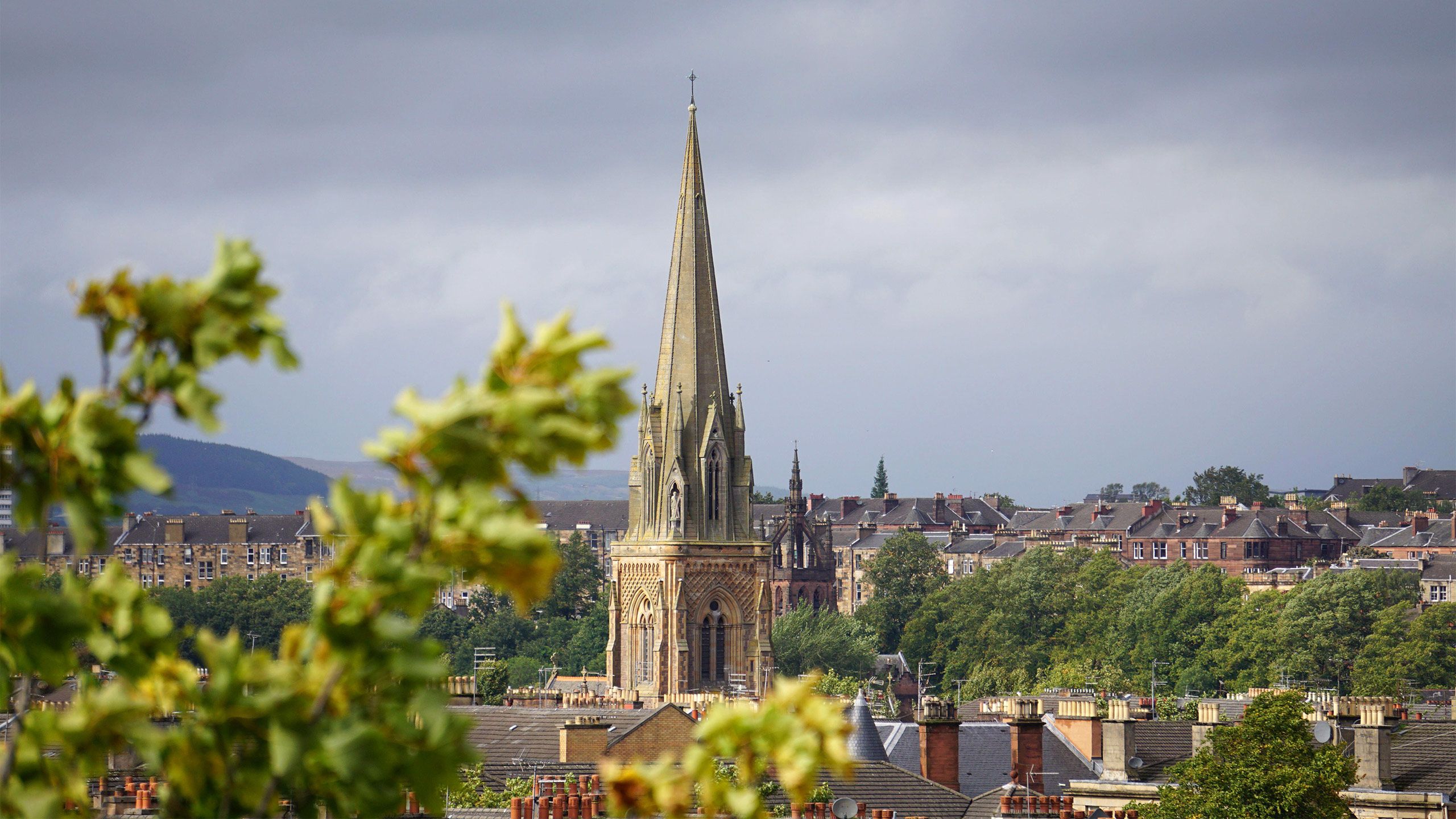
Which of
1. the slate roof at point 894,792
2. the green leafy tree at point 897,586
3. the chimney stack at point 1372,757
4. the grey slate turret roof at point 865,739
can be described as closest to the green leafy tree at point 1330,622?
the green leafy tree at point 897,586

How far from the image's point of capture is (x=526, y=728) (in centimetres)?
6084

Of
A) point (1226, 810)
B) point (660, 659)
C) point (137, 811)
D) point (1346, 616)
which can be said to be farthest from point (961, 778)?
point (1346, 616)

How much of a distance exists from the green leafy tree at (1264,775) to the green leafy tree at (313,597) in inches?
1337

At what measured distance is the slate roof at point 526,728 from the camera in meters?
56.1

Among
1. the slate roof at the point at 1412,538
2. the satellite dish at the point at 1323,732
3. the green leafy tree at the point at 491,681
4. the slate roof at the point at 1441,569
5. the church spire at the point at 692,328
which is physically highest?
the church spire at the point at 692,328

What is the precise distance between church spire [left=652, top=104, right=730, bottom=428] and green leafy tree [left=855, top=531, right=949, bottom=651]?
75.1 m

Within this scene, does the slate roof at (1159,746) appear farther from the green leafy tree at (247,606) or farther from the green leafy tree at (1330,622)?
the green leafy tree at (247,606)

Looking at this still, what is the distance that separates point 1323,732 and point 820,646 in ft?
330

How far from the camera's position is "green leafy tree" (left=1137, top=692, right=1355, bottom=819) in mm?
39781

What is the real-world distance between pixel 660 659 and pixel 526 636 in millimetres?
79746

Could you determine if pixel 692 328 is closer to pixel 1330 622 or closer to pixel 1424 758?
pixel 1330 622

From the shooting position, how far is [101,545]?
6852 millimetres

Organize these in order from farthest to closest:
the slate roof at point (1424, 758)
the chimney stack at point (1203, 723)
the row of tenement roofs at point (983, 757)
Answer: the chimney stack at point (1203, 723) < the slate roof at point (1424, 758) < the row of tenement roofs at point (983, 757)

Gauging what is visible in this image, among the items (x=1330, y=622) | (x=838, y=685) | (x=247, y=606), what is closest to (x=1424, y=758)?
(x=838, y=685)
